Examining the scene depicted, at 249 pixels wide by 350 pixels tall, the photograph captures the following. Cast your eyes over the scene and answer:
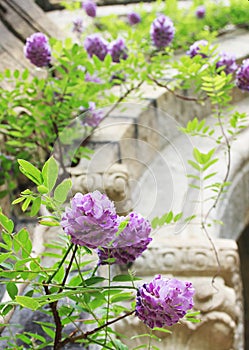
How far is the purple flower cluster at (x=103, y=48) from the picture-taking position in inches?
71.8

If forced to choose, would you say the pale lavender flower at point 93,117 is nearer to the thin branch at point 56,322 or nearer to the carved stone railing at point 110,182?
the carved stone railing at point 110,182

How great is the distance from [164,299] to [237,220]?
194cm

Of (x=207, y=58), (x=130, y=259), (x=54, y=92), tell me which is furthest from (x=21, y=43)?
(x=130, y=259)

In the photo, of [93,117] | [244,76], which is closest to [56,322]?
[244,76]

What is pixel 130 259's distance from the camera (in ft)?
2.83

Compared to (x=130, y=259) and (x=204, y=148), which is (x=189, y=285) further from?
(x=204, y=148)

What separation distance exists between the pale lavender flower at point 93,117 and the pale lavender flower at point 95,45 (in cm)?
14

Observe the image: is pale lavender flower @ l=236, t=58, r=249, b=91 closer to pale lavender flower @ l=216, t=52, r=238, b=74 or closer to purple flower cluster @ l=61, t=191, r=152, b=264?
A: pale lavender flower @ l=216, t=52, r=238, b=74

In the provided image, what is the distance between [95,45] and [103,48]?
36 mm

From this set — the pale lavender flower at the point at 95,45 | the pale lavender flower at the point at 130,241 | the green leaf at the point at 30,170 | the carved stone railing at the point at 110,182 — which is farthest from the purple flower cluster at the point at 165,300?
the pale lavender flower at the point at 95,45

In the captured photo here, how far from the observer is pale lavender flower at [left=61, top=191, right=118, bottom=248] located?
73 centimetres

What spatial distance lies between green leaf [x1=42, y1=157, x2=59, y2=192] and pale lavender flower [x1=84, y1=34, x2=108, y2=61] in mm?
1037

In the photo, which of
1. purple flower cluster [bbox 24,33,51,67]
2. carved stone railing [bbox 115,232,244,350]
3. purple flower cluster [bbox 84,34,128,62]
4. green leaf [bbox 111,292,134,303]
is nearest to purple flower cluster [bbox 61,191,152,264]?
green leaf [bbox 111,292,134,303]

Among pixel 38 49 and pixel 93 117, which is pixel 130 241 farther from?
pixel 93 117
